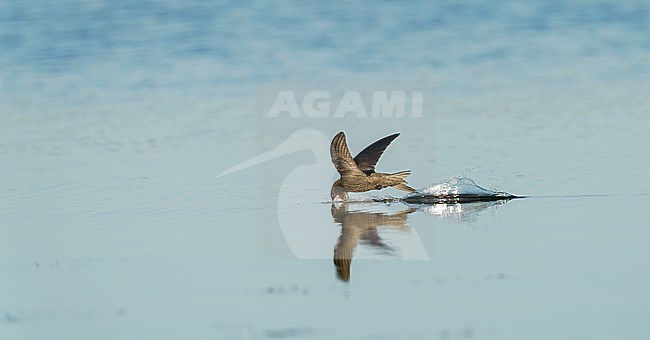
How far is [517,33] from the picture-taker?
1802 centimetres

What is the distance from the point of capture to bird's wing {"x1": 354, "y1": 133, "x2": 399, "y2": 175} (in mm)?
8383

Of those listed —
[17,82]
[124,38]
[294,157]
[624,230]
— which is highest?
[124,38]

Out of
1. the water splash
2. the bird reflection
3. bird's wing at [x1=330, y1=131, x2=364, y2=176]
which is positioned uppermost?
bird's wing at [x1=330, y1=131, x2=364, y2=176]

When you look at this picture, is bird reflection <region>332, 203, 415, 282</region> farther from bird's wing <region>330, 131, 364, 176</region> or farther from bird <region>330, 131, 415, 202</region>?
bird's wing <region>330, 131, 364, 176</region>

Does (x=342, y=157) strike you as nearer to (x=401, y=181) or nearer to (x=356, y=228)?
(x=401, y=181)

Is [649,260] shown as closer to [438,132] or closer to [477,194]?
[477,194]

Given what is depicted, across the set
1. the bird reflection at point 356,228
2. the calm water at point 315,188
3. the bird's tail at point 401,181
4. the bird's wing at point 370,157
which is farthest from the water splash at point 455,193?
the bird's wing at point 370,157

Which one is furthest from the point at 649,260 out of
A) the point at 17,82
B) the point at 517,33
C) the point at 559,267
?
the point at 517,33

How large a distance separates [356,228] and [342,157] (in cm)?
116

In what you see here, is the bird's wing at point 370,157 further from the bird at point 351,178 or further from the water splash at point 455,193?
the water splash at point 455,193

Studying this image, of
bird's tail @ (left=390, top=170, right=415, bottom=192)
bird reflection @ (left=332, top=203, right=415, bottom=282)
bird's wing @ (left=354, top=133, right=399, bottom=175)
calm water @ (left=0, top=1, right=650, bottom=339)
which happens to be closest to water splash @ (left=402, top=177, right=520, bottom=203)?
bird's tail @ (left=390, top=170, right=415, bottom=192)

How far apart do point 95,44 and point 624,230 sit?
42.9 ft

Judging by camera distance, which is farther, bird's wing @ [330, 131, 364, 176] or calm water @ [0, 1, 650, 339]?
bird's wing @ [330, 131, 364, 176]

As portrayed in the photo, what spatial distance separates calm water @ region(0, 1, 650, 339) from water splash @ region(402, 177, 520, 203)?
167 mm
